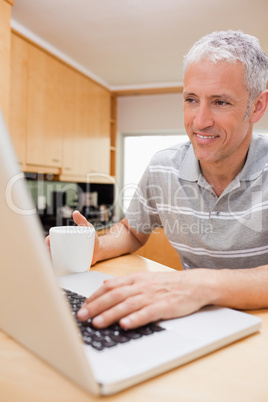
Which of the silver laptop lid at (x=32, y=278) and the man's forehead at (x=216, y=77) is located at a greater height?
the man's forehead at (x=216, y=77)

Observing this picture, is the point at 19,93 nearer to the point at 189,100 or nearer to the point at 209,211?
the point at 189,100

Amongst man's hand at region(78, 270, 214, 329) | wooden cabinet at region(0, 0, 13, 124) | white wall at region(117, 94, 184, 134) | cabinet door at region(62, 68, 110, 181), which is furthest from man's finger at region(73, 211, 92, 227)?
white wall at region(117, 94, 184, 134)

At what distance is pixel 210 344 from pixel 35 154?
10.8ft

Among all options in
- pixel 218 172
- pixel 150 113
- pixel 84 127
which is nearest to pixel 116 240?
pixel 218 172

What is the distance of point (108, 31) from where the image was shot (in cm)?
340

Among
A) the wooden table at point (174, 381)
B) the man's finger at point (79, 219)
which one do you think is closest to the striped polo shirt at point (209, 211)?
the man's finger at point (79, 219)

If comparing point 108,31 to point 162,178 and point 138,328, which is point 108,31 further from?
point 138,328

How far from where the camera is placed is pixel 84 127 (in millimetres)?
4543

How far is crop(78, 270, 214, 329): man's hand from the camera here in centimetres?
51

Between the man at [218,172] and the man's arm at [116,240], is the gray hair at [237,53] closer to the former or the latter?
the man at [218,172]

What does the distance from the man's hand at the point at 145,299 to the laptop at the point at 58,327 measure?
1 centimetres

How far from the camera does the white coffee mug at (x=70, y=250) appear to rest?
0.86 metres

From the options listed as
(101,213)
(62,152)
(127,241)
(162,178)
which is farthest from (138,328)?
(101,213)

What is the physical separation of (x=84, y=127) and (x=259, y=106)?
353cm
